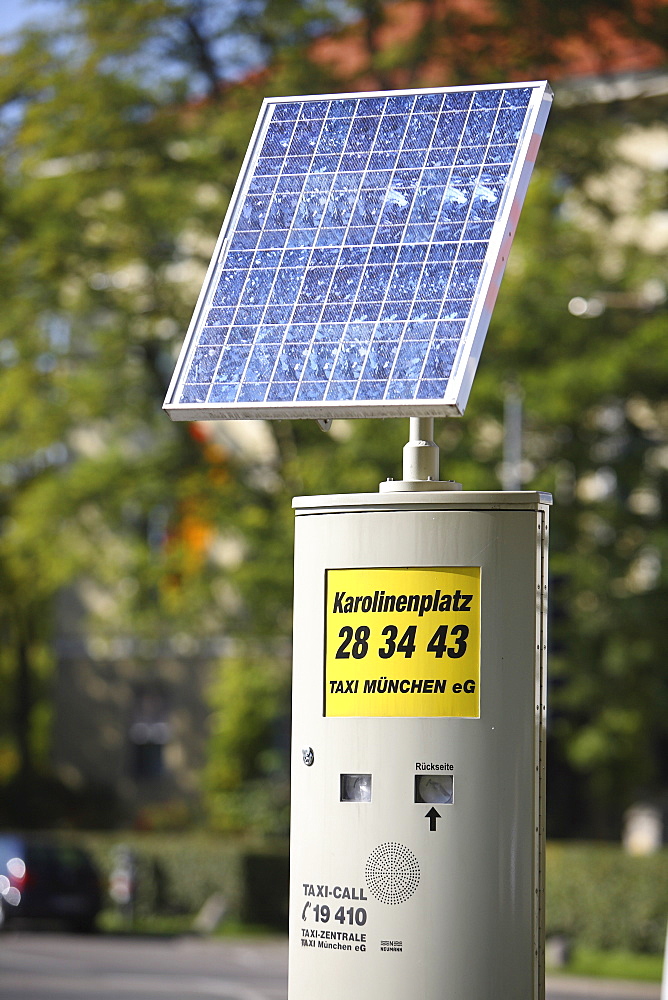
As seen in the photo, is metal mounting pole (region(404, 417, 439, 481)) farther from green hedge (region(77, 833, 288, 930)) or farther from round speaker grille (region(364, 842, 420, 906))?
green hedge (region(77, 833, 288, 930))

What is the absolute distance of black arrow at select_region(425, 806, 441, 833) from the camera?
18.8ft

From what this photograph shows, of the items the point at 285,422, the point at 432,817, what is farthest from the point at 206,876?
the point at 432,817

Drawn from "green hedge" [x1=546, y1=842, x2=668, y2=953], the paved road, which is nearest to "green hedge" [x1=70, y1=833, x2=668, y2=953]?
"green hedge" [x1=546, y1=842, x2=668, y2=953]

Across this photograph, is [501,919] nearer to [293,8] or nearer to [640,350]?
[640,350]

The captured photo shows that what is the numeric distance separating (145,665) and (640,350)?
12375 millimetres

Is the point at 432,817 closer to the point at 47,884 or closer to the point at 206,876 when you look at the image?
the point at 47,884

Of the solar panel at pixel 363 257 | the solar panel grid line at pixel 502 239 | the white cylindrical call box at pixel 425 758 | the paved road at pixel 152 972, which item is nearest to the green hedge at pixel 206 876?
the paved road at pixel 152 972

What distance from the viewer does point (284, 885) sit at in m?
28.7

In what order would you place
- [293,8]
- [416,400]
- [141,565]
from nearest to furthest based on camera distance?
[416,400] → [293,8] → [141,565]

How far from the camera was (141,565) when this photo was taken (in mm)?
27141

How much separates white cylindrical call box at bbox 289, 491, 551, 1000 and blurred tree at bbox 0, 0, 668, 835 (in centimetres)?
1692

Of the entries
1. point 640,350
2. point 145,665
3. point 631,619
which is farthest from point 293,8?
point 145,665

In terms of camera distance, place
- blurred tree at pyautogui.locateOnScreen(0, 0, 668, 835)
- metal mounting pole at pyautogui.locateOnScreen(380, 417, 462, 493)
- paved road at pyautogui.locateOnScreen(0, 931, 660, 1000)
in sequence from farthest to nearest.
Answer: blurred tree at pyautogui.locateOnScreen(0, 0, 668, 835) < paved road at pyautogui.locateOnScreen(0, 931, 660, 1000) < metal mounting pole at pyautogui.locateOnScreen(380, 417, 462, 493)

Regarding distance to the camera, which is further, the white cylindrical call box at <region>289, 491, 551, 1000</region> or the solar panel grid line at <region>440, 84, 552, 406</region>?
the white cylindrical call box at <region>289, 491, 551, 1000</region>
